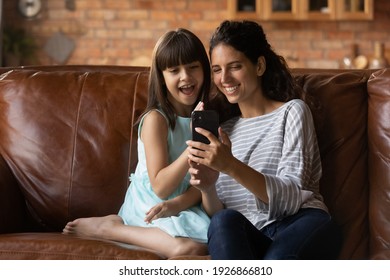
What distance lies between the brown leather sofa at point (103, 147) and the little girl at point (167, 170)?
115 millimetres

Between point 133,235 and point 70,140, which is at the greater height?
point 70,140

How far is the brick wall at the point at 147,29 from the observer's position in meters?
5.49

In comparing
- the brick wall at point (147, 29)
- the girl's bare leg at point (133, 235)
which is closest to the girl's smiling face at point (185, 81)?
the girl's bare leg at point (133, 235)

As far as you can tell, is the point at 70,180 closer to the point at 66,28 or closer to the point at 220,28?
the point at 220,28

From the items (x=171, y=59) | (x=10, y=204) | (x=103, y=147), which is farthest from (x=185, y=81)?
(x=10, y=204)

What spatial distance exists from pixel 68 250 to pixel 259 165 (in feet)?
1.94

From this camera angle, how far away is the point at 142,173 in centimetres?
218

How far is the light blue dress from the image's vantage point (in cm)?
200

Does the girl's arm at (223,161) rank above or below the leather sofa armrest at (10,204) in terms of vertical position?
above

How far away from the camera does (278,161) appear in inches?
78.5

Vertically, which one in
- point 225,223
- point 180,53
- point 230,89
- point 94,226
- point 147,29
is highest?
point 180,53

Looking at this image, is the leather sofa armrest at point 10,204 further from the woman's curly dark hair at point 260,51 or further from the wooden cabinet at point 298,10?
the wooden cabinet at point 298,10

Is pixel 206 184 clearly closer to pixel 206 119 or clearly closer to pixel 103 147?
pixel 206 119

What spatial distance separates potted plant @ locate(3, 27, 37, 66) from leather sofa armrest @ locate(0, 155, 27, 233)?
3017mm
